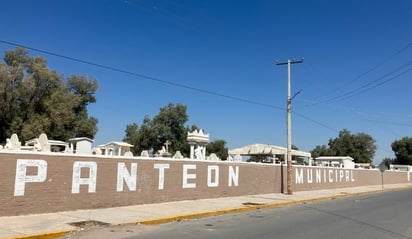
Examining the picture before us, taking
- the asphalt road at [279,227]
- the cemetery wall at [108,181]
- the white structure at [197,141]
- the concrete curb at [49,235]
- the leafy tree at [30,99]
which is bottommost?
the concrete curb at [49,235]

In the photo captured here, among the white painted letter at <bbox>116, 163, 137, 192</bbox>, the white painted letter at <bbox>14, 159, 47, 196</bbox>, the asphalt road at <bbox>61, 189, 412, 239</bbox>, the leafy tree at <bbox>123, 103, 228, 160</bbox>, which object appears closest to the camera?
the asphalt road at <bbox>61, 189, 412, 239</bbox>

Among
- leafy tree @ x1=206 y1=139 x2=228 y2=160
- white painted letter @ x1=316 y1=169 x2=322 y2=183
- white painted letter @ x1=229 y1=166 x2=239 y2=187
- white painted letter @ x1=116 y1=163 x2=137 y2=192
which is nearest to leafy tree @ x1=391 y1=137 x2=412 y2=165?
leafy tree @ x1=206 y1=139 x2=228 y2=160

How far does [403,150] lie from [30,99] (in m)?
101

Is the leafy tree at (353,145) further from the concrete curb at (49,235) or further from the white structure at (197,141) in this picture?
the concrete curb at (49,235)

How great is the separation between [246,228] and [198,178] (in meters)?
9.38

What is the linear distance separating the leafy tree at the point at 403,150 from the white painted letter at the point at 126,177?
11020 cm

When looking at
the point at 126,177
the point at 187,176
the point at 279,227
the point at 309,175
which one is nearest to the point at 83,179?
the point at 126,177

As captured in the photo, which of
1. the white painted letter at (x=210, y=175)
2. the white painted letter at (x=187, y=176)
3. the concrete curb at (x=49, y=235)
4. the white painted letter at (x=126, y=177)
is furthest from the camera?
the white painted letter at (x=210, y=175)

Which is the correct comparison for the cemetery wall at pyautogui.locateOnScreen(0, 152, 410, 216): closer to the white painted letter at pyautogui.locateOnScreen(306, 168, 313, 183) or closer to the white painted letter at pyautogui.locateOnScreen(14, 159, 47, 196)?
the white painted letter at pyautogui.locateOnScreen(14, 159, 47, 196)

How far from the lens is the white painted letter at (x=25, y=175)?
14.6m

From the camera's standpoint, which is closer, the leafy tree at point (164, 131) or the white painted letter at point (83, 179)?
the white painted letter at point (83, 179)

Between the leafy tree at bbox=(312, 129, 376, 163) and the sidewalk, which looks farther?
the leafy tree at bbox=(312, 129, 376, 163)

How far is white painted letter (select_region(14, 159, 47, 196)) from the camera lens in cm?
1455

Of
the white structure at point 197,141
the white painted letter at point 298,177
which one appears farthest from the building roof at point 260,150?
the white structure at point 197,141
